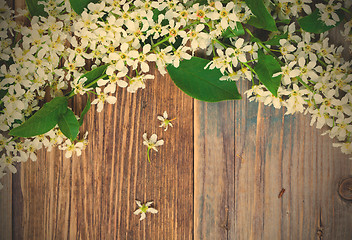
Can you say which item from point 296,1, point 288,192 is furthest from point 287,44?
point 288,192

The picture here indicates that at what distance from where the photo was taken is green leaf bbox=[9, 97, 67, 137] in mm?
695

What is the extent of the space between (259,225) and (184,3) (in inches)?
25.3

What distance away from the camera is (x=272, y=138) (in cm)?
77

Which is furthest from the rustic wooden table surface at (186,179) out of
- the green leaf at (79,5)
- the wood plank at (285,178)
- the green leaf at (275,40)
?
the green leaf at (79,5)

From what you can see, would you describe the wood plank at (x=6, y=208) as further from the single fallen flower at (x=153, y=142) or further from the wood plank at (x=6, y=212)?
the single fallen flower at (x=153, y=142)

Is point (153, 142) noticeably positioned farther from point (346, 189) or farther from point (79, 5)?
point (346, 189)

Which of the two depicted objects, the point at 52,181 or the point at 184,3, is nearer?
the point at 184,3

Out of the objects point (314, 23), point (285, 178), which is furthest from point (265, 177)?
point (314, 23)

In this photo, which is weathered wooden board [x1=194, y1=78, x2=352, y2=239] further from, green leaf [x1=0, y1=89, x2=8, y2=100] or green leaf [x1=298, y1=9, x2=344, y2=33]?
green leaf [x1=0, y1=89, x2=8, y2=100]

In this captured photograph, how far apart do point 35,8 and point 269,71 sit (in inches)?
24.8

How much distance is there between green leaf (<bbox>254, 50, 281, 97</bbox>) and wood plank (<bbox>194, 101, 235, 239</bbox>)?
0.13 m

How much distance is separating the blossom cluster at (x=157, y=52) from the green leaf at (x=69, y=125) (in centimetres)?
5

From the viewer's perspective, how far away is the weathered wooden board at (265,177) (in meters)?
0.77

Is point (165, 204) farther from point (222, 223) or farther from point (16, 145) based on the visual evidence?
point (16, 145)
